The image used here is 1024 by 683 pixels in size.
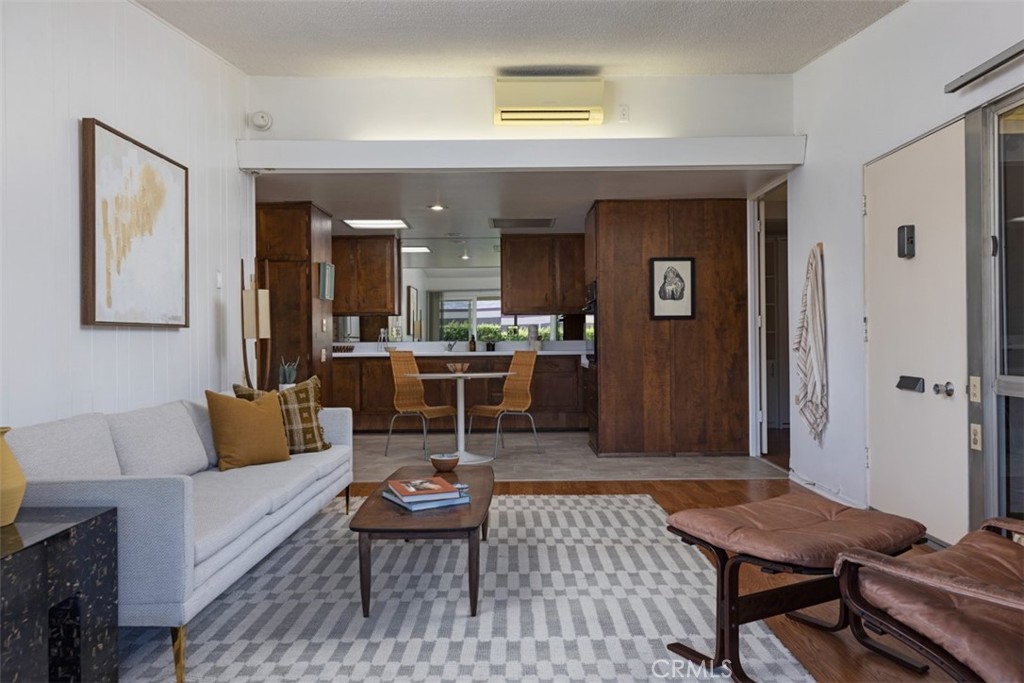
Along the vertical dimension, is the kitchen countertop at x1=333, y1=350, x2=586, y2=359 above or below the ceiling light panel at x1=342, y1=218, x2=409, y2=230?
below

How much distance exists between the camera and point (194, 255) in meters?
3.78

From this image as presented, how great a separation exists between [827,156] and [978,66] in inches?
58.2

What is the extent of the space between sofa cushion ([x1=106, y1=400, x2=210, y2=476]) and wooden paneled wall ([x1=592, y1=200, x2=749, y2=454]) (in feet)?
11.7

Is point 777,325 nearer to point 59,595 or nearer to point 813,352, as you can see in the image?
point 813,352

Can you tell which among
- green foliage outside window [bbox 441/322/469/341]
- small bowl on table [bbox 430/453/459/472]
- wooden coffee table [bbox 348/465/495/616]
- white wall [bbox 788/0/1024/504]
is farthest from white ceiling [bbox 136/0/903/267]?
green foliage outside window [bbox 441/322/469/341]

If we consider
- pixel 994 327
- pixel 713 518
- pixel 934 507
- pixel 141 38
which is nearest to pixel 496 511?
pixel 713 518

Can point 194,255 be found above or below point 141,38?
below

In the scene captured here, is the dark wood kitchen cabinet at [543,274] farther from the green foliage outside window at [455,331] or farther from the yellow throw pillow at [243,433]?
the yellow throw pillow at [243,433]

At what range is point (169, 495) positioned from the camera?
6.30 feet

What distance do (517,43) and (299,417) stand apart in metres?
2.69

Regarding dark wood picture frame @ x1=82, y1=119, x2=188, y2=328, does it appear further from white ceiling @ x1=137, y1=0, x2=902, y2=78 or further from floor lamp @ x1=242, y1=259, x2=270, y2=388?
white ceiling @ x1=137, y1=0, x2=902, y2=78

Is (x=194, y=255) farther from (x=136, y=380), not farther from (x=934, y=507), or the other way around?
(x=934, y=507)

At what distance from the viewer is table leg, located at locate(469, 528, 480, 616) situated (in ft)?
7.61

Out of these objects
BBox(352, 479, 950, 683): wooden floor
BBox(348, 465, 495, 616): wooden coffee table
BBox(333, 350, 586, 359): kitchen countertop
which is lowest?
BBox(352, 479, 950, 683): wooden floor
